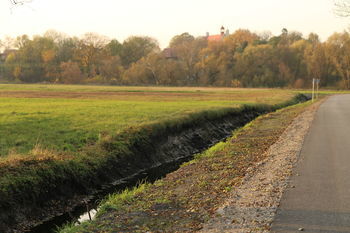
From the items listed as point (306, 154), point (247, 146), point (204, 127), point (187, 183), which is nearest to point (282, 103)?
point (204, 127)

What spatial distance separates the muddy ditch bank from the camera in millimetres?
10219

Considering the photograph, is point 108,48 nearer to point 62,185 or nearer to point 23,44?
point 23,44

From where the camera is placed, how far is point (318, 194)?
8.34m

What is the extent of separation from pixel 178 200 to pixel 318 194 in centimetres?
310

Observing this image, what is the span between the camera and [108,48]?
12194 centimetres

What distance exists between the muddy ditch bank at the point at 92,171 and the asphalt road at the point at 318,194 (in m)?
5.77

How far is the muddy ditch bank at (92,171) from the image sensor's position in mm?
10219

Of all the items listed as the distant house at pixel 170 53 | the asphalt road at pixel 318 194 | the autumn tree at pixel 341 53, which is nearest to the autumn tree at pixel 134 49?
the distant house at pixel 170 53

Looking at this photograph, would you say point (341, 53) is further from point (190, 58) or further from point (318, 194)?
point (318, 194)

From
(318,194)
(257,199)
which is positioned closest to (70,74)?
(257,199)

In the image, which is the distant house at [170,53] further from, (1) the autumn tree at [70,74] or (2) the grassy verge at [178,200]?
(2) the grassy verge at [178,200]

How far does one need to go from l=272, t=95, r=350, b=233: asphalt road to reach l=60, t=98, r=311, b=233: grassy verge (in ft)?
4.79

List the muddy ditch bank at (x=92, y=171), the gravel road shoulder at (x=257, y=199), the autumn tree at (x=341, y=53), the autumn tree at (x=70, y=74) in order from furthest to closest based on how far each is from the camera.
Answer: the autumn tree at (x=70, y=74) → the autumn tree at (x=341, y=53) → the muddy ditch bank at (x=92, y=171) → the gravel road shoulder at (x=257, y=199)

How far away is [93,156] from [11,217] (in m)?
5.04
